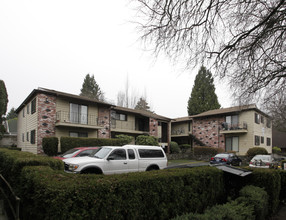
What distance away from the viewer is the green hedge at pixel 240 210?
3.57 m

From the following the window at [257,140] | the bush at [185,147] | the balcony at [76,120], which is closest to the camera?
the balcony at [76,120]

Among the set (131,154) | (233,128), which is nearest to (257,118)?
(233,128)

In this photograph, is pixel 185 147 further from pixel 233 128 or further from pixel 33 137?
pixel 33 137

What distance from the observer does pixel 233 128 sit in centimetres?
2903

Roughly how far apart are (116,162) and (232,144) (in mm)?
24965

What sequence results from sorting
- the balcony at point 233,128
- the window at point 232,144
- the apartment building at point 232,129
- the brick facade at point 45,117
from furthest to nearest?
1. the window at point 232,144
2. the apartment building at point 232,129
3. the balcony at point 233,128
4. the brick facade at point 45,117

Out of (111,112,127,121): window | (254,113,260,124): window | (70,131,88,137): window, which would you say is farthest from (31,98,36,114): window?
(254,113,260,124): window

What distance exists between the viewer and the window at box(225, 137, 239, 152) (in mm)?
Result: 29297

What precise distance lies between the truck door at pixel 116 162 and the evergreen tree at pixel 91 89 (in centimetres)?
4148

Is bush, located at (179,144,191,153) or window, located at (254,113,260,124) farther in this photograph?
bush, located at (179,144,191,153)

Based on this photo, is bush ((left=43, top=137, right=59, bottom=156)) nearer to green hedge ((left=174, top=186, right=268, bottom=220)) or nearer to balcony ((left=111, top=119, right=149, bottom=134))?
balcony ((left=111, top=119, right=149, bottom=134))

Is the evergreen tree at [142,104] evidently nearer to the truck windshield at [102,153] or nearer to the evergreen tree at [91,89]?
the evergreen tree at [91,89]

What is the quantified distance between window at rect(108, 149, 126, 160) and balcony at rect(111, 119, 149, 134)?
48.2 ft

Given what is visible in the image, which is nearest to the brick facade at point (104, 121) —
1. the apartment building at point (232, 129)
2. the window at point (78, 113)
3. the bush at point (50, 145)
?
the window at point (78, 113)
